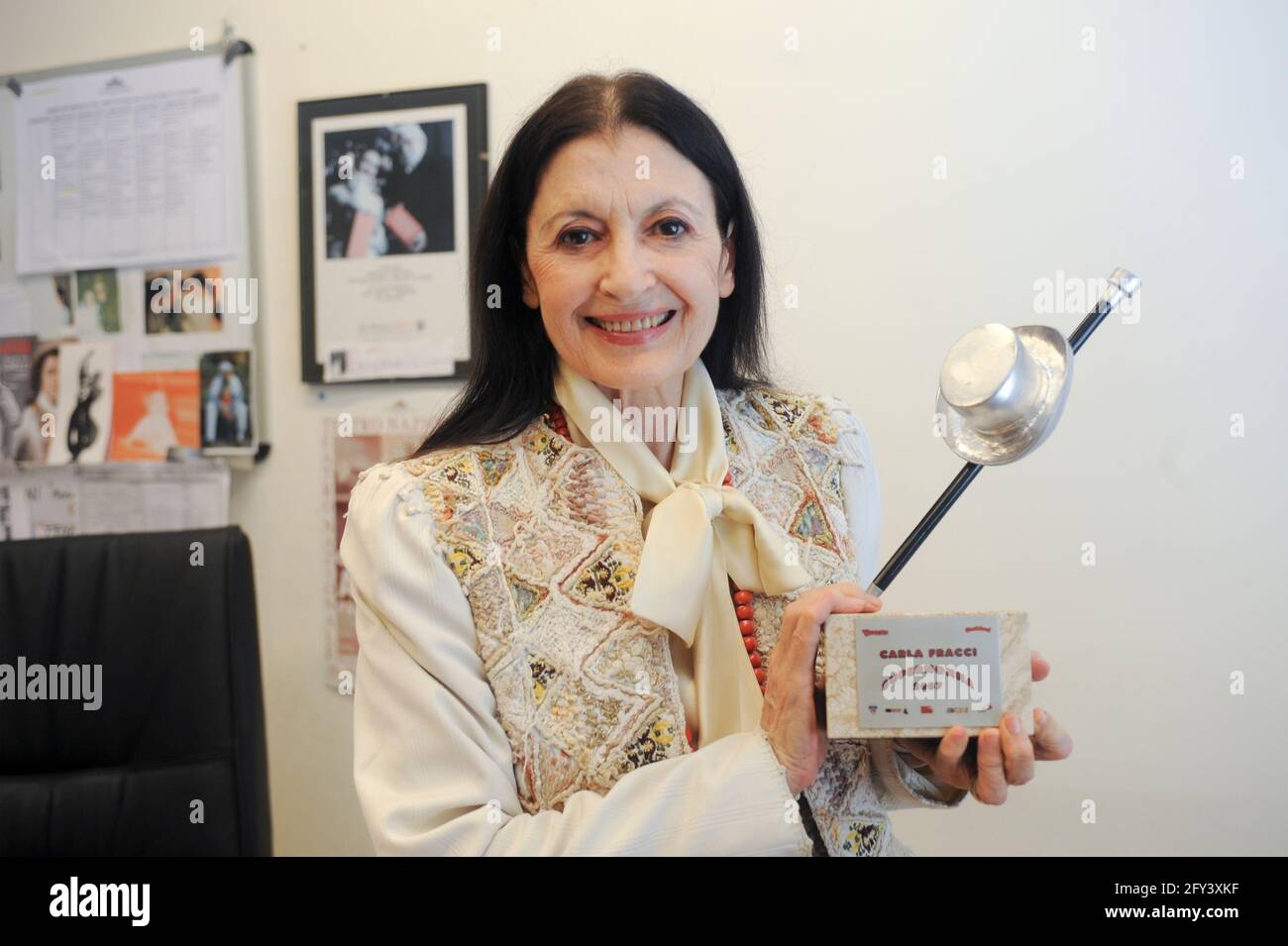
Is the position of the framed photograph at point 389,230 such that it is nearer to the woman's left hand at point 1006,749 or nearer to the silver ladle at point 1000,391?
the silver ladle at point 1000,391

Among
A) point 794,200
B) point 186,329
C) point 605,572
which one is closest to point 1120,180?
point 794,200

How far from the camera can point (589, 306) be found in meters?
1.05

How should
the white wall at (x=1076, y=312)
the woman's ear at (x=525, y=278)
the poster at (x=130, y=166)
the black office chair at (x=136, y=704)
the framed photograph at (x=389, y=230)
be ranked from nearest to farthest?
the woman's ear at (x=525, y=278) → the black office chair at (x=136, y=704) → the white wall at (x=1076, y=312) → the framed photograph at (x=389, y=230) → the poster at (x=130, y=166)

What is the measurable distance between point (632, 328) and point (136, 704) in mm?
747

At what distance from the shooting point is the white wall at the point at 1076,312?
4.99ft

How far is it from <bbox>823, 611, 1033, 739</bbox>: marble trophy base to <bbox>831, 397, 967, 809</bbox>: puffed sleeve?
16cm

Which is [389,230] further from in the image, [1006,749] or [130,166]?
[1006,749]

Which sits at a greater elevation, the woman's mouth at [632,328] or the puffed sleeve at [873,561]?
the woman's mouth at [632,328]

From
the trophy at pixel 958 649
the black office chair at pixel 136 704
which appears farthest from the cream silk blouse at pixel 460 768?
the black office chair at pixel 136 704

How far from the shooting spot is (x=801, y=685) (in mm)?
908

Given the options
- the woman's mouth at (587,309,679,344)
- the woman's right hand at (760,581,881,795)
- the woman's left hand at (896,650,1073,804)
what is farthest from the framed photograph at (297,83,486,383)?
the woman's left hand at (896,650,1073,804)

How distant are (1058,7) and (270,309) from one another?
1.34m

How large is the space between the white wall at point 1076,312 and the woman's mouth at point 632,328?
661 mm
